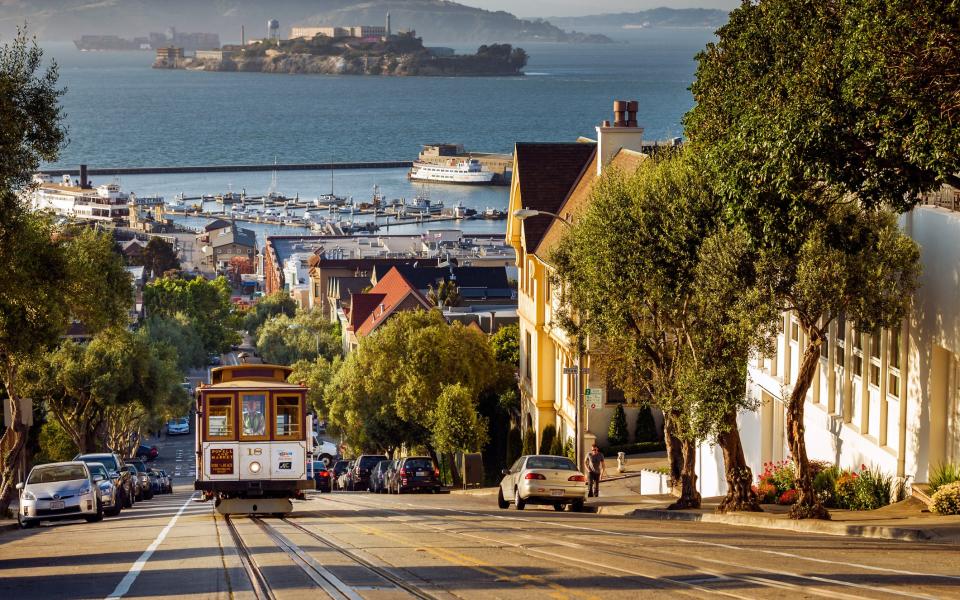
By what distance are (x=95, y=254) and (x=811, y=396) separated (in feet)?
71.2

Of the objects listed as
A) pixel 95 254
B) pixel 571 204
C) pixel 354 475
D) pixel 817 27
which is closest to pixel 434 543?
pixel 817 27

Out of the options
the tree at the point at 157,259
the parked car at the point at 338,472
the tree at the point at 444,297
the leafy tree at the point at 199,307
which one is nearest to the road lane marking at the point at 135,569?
the parked car at the point at 338,472

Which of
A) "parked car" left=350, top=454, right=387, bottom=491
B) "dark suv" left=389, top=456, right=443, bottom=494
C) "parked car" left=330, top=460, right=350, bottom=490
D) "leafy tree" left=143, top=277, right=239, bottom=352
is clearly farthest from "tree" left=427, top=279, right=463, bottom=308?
"leafy tree" left=143, top=277, right=239, bottom=352

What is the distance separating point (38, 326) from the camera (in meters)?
35.9

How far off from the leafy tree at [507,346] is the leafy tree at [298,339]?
43986mm

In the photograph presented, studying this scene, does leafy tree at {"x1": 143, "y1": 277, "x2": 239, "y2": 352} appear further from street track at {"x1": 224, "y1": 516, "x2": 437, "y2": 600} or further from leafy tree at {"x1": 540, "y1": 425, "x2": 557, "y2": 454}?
street track at {"x1": 224, "y1": 516, "x2": 437, "y2": 600}

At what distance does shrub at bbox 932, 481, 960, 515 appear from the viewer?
72.4ft

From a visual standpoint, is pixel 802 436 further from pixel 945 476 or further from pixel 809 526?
pixel 945 476

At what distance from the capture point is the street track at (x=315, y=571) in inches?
625

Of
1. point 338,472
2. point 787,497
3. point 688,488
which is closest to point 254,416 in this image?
point 688,488

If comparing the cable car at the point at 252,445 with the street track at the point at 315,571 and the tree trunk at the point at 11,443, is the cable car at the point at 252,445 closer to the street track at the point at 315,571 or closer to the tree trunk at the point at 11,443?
the street track at the point at 315,571

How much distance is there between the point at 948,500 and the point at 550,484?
11570mm

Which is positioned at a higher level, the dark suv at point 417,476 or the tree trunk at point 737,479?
the tree trunk at point 737,479

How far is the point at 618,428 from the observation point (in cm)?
4781
